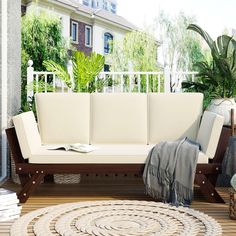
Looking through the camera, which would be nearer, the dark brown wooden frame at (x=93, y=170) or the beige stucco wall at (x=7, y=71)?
the dark brown wooden frame at (x=93, y=170)

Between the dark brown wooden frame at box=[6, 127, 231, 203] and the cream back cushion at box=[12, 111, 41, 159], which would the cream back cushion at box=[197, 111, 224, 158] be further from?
the cream back cushion at box=[12, 111, 41, 159]

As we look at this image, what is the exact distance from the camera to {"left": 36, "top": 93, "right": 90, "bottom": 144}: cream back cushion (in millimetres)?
4699

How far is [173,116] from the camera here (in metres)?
4.72

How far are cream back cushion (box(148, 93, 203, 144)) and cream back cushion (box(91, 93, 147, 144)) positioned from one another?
0.09 metres

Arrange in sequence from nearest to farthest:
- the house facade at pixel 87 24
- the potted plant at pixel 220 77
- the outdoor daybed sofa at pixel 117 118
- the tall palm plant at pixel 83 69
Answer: the outdoor daybed sofa at pixel 117 118 → the potted plant at pixel 220 77 → the tall palm plant at pixel 83 69 → the house facade at pixel 87 24

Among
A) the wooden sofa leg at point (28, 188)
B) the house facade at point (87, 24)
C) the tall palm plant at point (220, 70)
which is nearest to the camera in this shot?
the wooden sofa leg at point (28, 188)

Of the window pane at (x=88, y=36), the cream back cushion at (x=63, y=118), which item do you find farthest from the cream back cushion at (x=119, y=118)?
the window pane at (x=88, y=36)

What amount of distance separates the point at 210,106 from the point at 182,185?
1592 mm

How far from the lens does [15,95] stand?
5258mm

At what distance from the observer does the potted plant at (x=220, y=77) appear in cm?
516

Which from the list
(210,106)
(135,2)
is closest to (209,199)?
(210,106)

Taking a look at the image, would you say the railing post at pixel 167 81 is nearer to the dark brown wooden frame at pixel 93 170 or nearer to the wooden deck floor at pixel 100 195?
the wooden deck floor at pixel 100 195

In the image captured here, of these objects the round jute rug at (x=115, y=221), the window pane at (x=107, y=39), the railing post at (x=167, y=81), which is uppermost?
the window pane at (x=107, y=39)

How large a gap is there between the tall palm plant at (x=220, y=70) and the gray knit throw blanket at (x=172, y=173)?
1637mm
